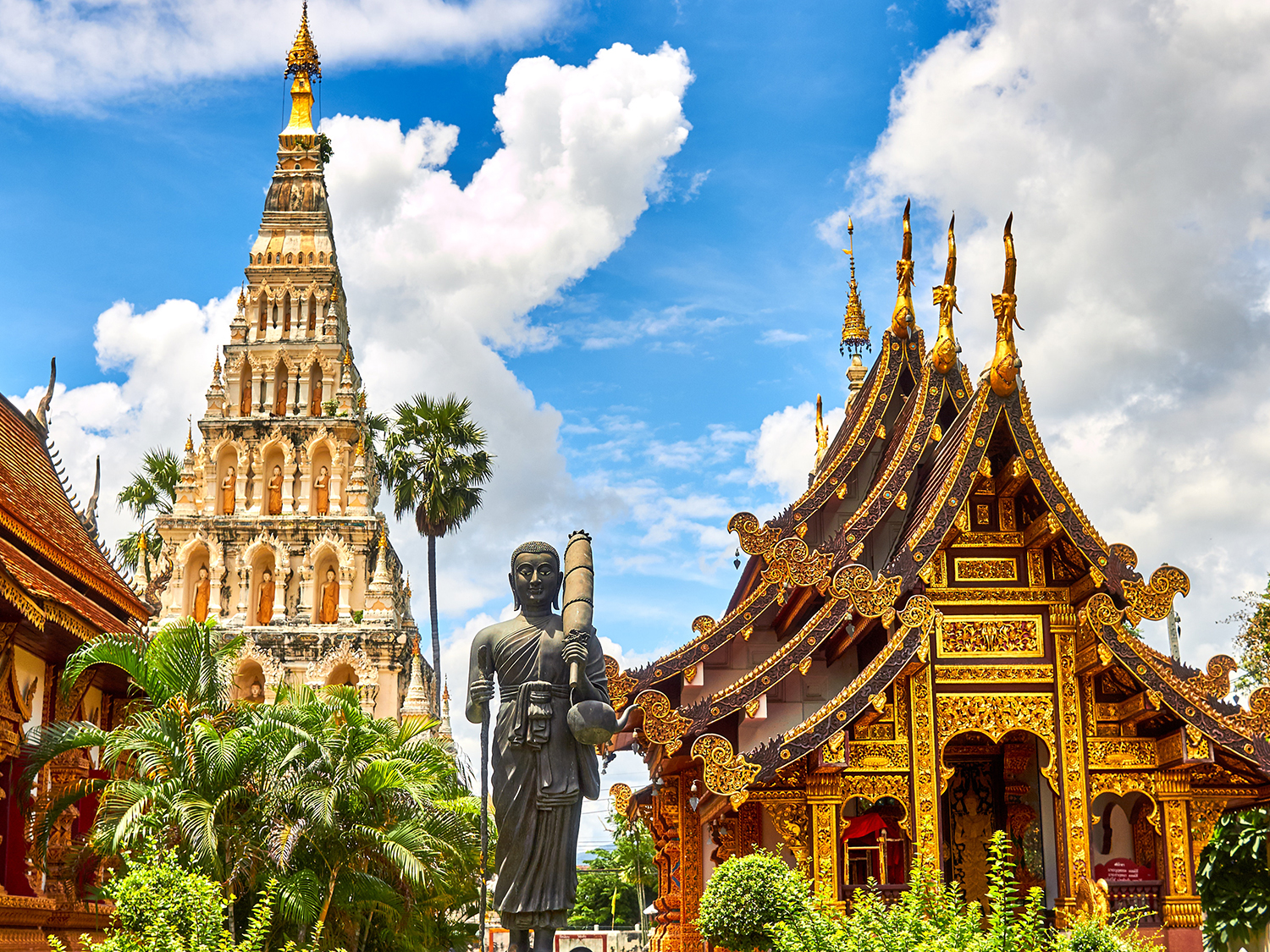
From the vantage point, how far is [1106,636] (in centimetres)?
1551

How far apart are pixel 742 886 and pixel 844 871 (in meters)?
2.36

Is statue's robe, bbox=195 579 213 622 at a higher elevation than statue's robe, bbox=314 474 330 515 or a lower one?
lower

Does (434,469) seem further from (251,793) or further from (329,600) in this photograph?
(251,793)

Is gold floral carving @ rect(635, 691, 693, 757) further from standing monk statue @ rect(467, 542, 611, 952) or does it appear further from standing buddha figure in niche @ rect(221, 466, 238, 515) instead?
standing buddha figure in niche @ rect(221, 466, 238, 515)

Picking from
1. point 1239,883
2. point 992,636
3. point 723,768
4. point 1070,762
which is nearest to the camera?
point 1239,883

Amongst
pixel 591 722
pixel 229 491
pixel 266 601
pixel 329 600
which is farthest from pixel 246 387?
pixel 591 722

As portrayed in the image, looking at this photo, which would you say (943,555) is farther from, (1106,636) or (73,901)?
(73,901)

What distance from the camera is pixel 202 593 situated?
45656mm

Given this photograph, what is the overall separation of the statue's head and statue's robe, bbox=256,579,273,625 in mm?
38143

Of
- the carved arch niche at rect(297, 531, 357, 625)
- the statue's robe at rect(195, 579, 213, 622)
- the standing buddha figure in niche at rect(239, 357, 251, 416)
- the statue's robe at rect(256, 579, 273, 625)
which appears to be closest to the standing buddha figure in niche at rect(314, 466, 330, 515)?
the carved arch niche at rect(297, 531, 357, 625)

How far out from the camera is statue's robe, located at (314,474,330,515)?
47.3 meters

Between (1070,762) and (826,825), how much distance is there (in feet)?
10.2

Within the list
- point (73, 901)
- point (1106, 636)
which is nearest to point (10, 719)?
point (73, 901)

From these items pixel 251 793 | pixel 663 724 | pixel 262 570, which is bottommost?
pixel 251 793
